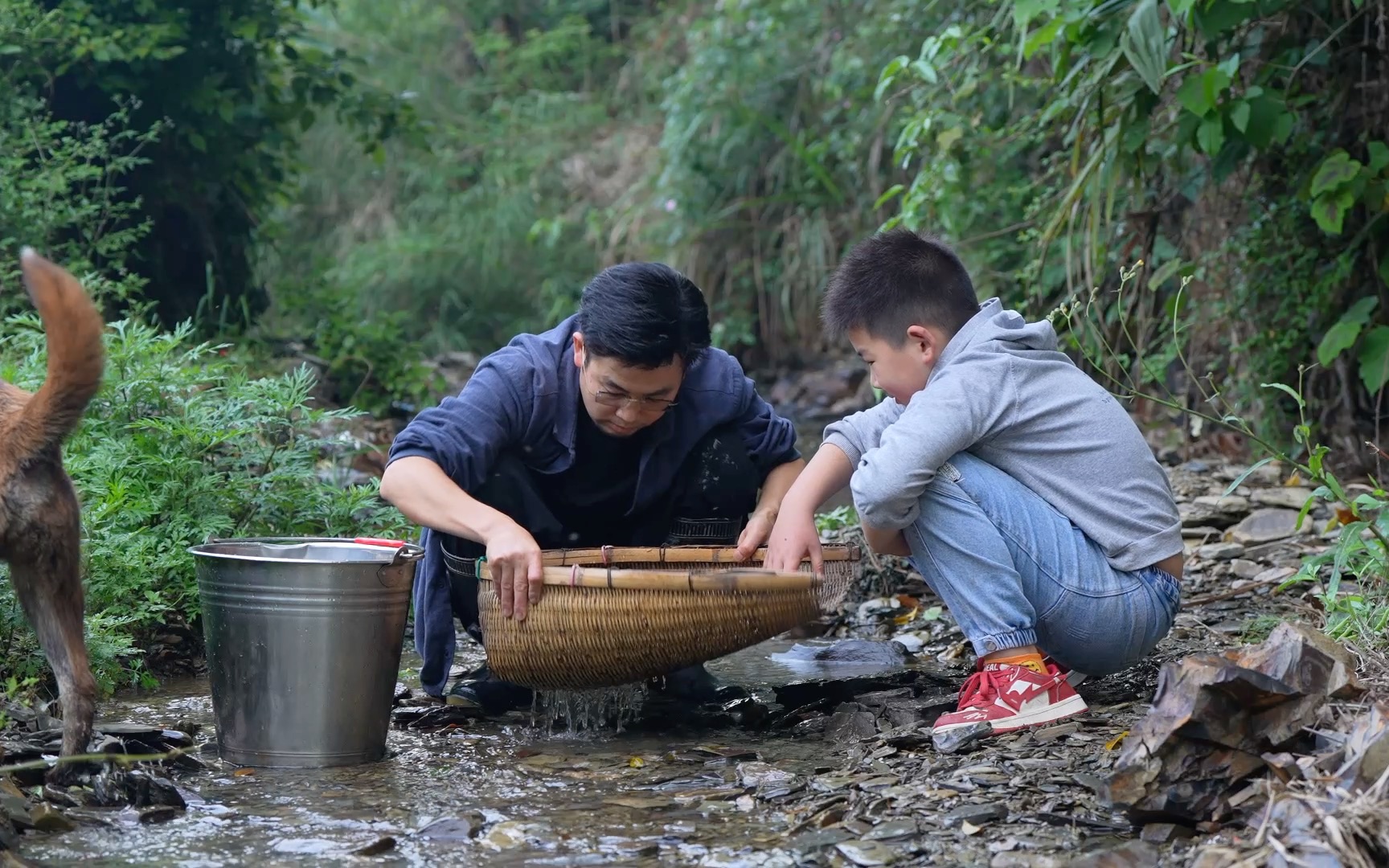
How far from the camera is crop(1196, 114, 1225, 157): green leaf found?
4.47m

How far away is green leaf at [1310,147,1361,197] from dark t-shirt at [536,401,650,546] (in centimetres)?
257

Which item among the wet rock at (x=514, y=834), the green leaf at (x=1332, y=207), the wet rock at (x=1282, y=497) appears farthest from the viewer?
the wet rock at (x=1282, y=497)

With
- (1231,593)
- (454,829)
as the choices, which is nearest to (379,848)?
(454,829)

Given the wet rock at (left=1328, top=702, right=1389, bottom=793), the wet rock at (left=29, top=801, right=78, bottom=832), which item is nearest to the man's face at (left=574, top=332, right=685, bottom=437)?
the wet rock at (left=29, top=801, right=78, bottom=832)

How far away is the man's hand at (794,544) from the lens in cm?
313

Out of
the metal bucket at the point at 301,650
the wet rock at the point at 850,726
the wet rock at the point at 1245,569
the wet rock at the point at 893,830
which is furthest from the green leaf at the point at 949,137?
the wet rock at the point at 893,830

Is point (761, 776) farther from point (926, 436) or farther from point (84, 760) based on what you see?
point (84, 760)

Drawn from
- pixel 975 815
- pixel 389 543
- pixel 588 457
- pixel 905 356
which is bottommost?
pixel 975 815

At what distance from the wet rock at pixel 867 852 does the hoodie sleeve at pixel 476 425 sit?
4.44 feet

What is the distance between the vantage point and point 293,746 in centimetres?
301

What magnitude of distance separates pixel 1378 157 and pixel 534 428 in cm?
303

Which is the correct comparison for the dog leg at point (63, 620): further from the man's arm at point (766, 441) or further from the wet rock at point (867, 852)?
the man's arm at point (766, 441)

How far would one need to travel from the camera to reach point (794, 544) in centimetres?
314

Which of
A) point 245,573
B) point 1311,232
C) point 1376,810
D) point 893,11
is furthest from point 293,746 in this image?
point 893,11
